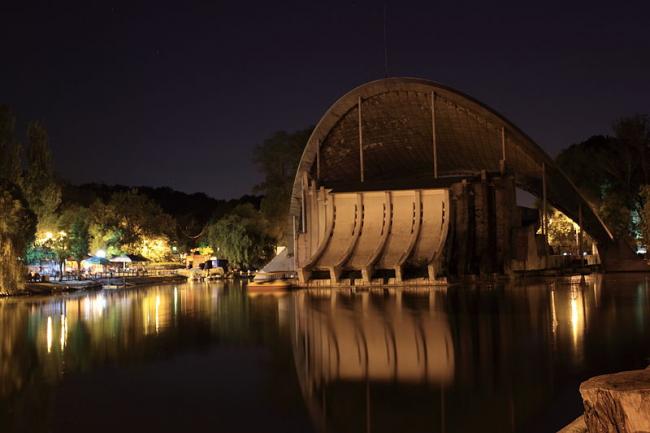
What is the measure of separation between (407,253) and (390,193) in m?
4.31

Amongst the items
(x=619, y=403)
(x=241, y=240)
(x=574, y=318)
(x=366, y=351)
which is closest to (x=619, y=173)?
(x=241, y=240)

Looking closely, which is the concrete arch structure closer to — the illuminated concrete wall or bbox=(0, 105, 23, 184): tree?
the illuminated concrete wall

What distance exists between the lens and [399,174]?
5272cm

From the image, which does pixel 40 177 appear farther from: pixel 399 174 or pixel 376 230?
pixel 399 174

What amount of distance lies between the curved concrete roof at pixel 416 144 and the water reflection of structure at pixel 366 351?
63.1ft

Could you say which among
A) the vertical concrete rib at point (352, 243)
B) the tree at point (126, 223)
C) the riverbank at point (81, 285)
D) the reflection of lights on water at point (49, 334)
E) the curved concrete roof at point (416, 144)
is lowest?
the reflection of lights on water at point (49, 334)

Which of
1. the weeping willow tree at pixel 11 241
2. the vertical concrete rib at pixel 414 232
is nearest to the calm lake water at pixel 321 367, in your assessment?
the vertical concrete rib at pixel 414 232

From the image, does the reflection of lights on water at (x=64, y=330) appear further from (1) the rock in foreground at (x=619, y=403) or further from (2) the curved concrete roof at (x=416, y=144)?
(2) the curved concrete roof at (x=416, y=144)

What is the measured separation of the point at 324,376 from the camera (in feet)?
30.6

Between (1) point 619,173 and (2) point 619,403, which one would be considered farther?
(1) point 619,173

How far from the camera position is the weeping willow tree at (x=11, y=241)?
3005 cm

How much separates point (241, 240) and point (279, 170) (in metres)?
7.28

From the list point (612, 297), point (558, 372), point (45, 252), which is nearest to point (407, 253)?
point (612, 297)

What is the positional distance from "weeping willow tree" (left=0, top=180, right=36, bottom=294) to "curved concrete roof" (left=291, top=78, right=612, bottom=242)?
1726cm
